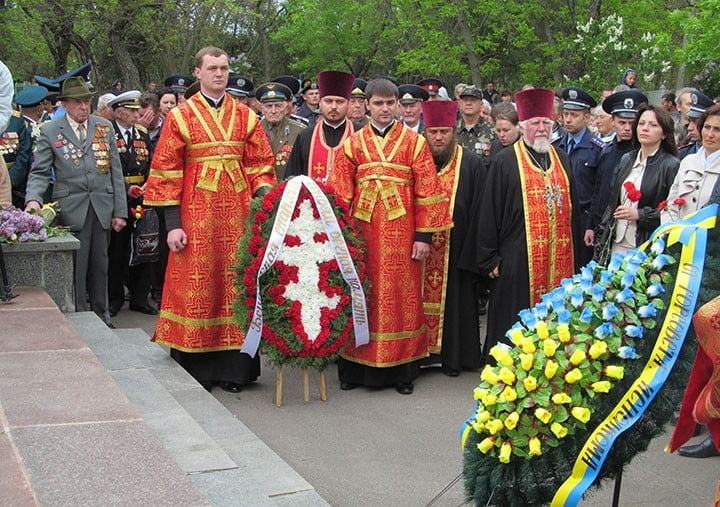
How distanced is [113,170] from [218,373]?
2521mm

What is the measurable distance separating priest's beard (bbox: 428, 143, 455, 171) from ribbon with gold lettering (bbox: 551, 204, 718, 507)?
4.00m

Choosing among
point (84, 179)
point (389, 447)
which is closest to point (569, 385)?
point (389, 447)

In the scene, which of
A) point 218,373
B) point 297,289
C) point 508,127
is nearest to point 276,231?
point 297,289

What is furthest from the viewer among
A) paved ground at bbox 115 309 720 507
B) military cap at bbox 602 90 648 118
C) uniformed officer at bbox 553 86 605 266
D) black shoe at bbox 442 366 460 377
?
uniformed officer at bbox 553 86 605 266

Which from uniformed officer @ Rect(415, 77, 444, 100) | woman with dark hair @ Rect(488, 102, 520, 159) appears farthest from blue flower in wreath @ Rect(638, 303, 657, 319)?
uniformed officer @ Rect(415, 77, 444, 100)

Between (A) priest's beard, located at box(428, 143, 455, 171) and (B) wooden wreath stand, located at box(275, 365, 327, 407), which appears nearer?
(B) wooden wreath stand, located at box(275, 365, 327, 407)

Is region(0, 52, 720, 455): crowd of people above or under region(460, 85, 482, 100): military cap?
under

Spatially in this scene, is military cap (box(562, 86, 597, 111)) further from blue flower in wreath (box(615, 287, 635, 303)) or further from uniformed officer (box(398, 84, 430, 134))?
blue flower in wreath (box(615, 287, 635, 303))

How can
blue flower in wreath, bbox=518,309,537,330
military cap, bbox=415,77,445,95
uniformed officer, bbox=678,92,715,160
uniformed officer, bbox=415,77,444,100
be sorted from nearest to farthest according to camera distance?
blue flower in wreath, bbox=518,309,537,330 → uniformed officer, bbox=678,92,715,160 → uniformed officer, bbox=415,77,444,100 → military cap, bbox=415,77,445,95

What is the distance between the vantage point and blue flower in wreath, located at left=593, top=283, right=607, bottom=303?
3.93m

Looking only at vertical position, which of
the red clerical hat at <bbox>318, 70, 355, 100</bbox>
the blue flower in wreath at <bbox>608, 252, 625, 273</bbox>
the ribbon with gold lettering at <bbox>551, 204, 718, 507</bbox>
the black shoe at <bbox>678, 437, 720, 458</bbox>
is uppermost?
the red clerical hat at <bbox>318, 70, 355, 100</bbox>

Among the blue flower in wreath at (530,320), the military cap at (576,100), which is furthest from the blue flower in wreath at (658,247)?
the military cap at (576,100)

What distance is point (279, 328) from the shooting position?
6520 millimetres

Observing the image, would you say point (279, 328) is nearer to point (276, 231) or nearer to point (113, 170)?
point (276, 231)
